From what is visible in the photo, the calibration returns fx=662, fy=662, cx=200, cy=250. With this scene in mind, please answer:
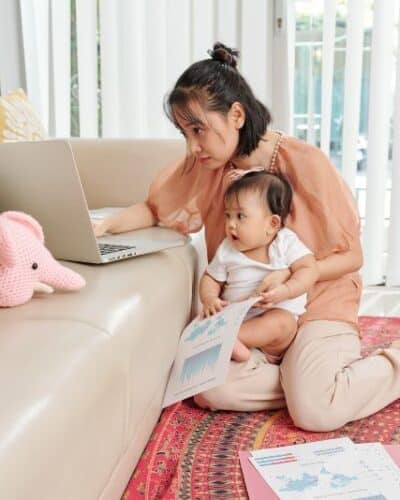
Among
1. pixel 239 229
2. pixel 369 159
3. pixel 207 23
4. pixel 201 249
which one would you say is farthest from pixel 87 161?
pixel 369 159

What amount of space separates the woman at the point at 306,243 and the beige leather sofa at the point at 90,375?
0.65 feet

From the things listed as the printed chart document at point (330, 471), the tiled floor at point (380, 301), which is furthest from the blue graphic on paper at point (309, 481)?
the tiled floor at point (380, 301)

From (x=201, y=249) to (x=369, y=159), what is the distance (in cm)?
108

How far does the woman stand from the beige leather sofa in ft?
0.65

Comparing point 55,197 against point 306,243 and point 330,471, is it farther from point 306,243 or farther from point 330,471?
point 330,471

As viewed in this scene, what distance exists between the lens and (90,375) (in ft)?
2.62

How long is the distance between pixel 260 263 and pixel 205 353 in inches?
9.2

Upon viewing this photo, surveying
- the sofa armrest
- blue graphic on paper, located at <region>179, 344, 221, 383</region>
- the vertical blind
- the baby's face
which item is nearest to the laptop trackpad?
the baby's face

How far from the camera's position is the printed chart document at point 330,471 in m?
1.07

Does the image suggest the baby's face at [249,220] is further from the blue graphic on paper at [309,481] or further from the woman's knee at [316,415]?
the blue graphic on paper at [309,481]

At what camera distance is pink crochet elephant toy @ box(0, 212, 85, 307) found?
972 mm

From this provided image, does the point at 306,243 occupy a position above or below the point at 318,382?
above

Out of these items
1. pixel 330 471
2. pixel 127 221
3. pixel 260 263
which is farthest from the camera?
pixel 127 221

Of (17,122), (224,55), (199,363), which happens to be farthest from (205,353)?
(17,122)
